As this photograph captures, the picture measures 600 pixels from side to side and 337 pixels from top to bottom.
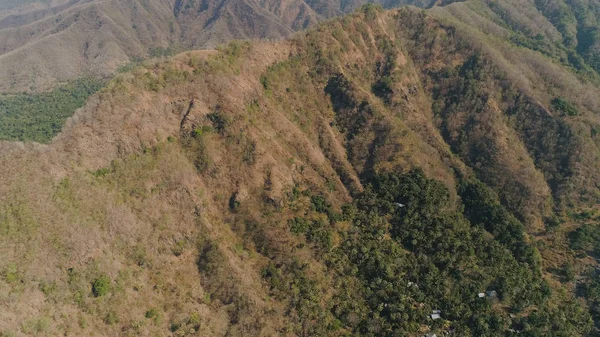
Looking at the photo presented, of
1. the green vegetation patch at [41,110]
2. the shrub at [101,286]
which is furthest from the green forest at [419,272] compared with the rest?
the green vegetation patch at [41,110]

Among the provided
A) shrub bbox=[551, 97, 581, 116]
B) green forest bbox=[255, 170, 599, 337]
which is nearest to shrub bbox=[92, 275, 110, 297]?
green forest bbox=[255, 170, 599, 337]

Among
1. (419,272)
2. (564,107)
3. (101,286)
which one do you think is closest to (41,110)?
(101,286)

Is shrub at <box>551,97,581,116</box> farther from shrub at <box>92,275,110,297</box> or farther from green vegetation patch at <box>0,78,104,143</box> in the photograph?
green vegetation patch at <box>0,78,104,143</box>

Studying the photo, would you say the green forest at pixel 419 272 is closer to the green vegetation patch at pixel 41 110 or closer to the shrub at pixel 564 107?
the shrub at pixel 564 107

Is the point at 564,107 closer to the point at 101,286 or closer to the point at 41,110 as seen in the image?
the point at 101,286

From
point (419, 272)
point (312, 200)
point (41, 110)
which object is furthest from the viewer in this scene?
point (41, 110)

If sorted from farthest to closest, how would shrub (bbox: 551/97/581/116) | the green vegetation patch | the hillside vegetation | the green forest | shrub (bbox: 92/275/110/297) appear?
the green vegetation patch, shrub (bbox: 551/97/581/116), the green forest, the hillside vegetation, shrub (bbox: 92/275/110/297)
